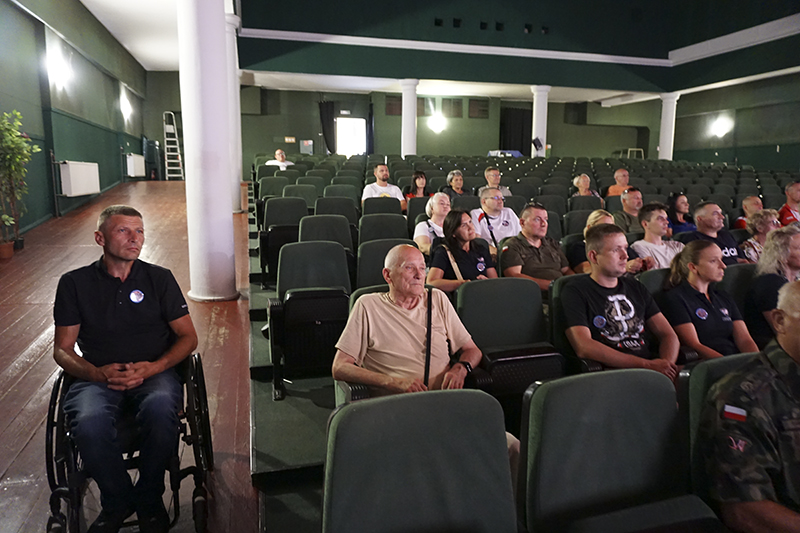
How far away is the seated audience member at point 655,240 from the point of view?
3496 millimetres

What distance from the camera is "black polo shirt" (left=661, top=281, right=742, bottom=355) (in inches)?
103

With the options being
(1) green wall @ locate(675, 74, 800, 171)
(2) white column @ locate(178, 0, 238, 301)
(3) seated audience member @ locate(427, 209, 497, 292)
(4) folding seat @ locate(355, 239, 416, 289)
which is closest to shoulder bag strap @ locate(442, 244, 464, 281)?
(3) seated audience member @ locate(427, 209, 497, 292)

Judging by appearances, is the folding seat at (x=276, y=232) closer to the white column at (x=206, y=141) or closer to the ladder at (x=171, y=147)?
the white column at (x=206, y=141)

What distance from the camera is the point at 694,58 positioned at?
14.2 metres

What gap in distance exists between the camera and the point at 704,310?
264 cm

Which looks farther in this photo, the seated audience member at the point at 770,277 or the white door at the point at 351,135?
the white door at the point at 351,135

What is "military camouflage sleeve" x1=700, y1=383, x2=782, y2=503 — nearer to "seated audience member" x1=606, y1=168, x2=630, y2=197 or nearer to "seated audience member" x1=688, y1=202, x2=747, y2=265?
"seated audience member" x1=688, y1=202, x2=747, y2=265

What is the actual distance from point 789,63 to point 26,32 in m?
14.7

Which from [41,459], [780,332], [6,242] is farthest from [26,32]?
[780,332]

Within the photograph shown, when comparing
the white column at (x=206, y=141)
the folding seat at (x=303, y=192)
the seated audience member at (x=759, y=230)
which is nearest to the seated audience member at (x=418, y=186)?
the folding seat at (x=303, y=192)

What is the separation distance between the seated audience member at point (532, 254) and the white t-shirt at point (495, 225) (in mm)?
652

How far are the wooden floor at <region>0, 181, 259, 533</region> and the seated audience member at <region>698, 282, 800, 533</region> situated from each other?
4.99ft

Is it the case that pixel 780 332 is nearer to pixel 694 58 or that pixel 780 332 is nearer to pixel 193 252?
pixel 193 252

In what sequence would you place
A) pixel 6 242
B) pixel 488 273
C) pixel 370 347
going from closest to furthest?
pixel 370 347
pixel 488 273
pixel 6 242
